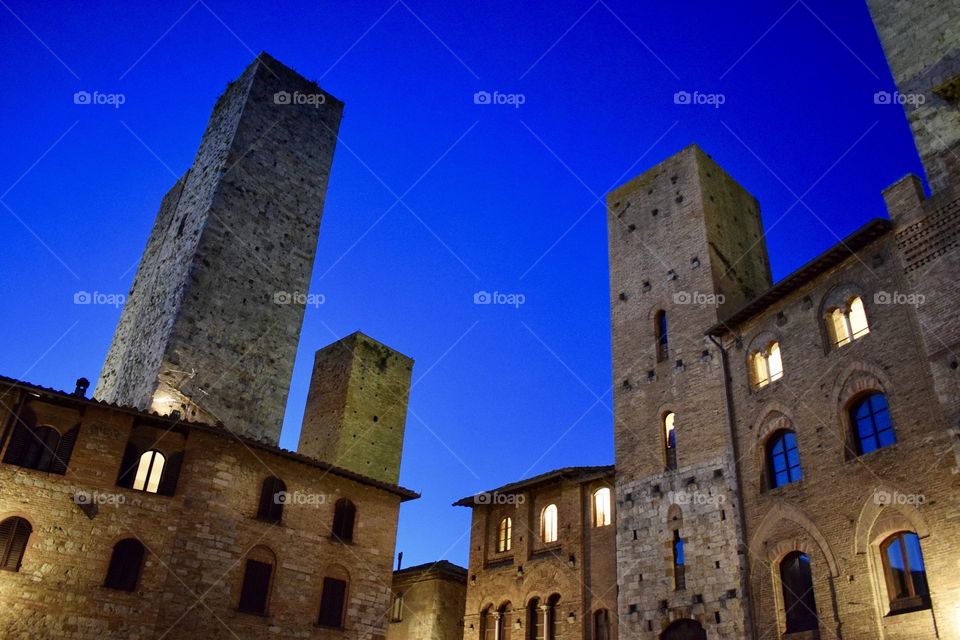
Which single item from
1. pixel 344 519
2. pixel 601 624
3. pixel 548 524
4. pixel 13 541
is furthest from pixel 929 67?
pixel 13 541

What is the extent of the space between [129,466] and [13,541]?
2730mm

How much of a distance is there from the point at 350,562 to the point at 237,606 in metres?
3.47

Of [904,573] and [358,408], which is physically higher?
[358,408]

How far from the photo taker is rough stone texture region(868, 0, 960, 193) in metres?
15.6

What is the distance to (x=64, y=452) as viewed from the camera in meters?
16.2

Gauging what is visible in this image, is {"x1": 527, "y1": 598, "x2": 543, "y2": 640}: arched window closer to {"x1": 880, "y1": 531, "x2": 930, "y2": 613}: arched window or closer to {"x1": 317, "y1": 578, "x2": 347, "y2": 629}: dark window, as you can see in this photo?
{"x1": 317, "y1": 578, "x2": 347, "y2": 629}: dark window

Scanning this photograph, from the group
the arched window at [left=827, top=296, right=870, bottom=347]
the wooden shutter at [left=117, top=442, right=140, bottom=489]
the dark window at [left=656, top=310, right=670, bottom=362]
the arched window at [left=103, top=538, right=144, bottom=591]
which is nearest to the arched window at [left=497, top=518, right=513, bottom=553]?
the dark window at [left=656, top=310, right=670, bottom=362]

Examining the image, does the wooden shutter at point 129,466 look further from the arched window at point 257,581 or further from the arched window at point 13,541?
the arched window at point 257,581

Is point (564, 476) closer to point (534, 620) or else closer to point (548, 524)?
point (548, 524)

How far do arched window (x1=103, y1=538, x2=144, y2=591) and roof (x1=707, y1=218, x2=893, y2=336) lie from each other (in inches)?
612

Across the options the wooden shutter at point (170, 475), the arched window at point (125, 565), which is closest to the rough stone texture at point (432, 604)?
the wooden shutter at point (170, 475)

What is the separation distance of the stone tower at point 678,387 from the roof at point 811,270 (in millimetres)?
1051

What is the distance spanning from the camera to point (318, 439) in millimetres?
27578

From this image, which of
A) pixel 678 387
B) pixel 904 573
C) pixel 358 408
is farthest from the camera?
pixel 358 408
